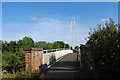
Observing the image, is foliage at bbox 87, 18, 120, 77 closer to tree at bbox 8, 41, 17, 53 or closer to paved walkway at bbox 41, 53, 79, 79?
paved walkway at bbox 41, 53, 79, 79

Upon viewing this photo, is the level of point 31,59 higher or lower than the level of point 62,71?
higher

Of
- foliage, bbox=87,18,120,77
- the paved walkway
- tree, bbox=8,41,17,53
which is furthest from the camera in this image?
tree, bbox=8,41,17,53

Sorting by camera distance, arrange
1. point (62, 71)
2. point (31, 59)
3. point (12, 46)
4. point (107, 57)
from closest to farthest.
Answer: point (107, 57), point (62, 71), point (31, 59), point (12, 46)

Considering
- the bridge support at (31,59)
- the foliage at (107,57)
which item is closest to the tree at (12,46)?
the bridge support at (31,59)

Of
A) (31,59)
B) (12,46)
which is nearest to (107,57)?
(31,59)

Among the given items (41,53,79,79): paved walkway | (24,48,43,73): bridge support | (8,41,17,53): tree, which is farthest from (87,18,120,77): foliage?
(8,41,17,53): tree

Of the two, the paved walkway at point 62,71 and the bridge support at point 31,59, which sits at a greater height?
the bridge support at point 31,59

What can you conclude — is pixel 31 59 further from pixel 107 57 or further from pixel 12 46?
pixel 12 46

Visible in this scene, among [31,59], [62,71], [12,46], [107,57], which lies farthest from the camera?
[12,46]

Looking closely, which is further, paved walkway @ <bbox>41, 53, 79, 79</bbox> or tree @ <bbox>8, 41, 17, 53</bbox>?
tree @ <bbox>8, 41, 17, 53</bbox>

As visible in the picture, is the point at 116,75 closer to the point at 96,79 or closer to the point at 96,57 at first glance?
the point at 96,79

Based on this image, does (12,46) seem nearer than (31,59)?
No

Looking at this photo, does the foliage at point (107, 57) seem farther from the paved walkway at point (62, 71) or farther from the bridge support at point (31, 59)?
the bridge support at point (31, 59)

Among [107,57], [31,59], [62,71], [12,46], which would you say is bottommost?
[62,71]
